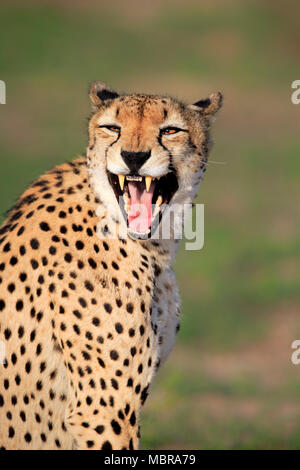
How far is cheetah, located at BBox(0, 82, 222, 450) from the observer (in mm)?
3783

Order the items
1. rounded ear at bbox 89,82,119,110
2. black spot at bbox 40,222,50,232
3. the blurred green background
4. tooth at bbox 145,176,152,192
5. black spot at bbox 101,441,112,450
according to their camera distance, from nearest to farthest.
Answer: black spot at bbox 101,441,112,450
tooth at bbox 145,176,152,192
black spot at bbox 40,222,50,232
rounded ear at bbox 89,82,119,110
the blurred green background

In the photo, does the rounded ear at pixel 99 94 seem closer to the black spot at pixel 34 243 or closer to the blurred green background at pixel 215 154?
the blurred green background at pixel 215 154

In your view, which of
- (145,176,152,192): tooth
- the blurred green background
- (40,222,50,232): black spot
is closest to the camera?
(145,176,152,192): tooth

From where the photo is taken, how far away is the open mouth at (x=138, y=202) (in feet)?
12.8

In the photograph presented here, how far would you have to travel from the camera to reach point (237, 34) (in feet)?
68.9

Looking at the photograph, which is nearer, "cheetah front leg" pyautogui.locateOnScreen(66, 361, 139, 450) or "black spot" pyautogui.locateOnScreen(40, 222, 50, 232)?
"cheetah front leg" pyautogui.locateOnScreen(66, 361, 139, 450)

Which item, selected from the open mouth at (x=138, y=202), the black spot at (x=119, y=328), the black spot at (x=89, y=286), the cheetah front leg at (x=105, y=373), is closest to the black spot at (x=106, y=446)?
the cheetah front leg at (x=105, y=373)

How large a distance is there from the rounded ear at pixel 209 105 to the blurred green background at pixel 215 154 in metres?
0.24

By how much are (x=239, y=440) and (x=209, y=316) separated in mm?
2985

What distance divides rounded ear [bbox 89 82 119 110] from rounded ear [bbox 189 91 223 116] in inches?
13.9

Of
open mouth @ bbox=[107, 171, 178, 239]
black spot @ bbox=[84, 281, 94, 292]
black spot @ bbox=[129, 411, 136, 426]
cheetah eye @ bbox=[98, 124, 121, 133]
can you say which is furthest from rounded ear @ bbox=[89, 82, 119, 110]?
black spot @ bbox=[129, 411, 136, 426]

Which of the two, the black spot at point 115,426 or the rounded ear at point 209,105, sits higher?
the rounded ear at point 209,105

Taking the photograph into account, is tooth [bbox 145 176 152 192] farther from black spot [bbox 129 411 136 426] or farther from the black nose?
black spot [bbox 129 411 136 426]

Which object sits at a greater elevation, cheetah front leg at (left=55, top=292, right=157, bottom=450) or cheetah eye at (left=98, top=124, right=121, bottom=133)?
cheetah eye at (left=98, top=124, right=121, bottom=133)
